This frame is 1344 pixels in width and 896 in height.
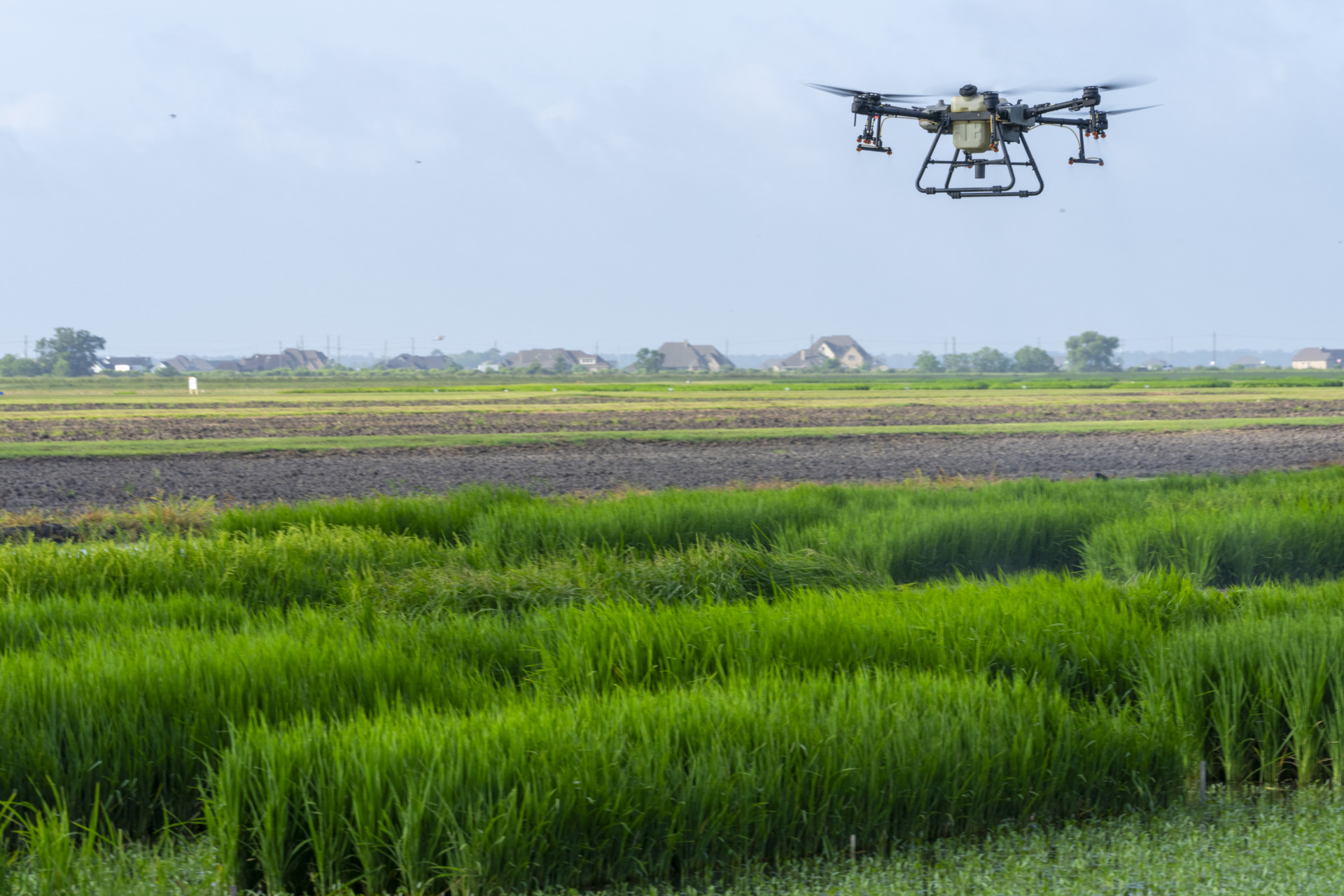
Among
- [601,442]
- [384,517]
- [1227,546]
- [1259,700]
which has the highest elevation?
[384,517]

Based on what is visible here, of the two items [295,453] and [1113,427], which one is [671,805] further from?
[1113,427]

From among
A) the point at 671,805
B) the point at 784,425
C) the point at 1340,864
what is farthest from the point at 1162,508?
the point at 784,425

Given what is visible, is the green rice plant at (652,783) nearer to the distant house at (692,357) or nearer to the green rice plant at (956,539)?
the green rice plant at (956,539)

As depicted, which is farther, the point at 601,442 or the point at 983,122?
the point at 601,442

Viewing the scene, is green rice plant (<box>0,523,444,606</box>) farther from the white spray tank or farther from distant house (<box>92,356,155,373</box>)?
distant house (<box>92,356,155,373</box>)

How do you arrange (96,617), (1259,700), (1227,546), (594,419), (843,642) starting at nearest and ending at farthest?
1. (1259,700)
2. (843,642)
3. (96,617)
4. (1227,546)
5. (594,419)

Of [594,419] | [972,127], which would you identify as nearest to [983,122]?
[972,127]

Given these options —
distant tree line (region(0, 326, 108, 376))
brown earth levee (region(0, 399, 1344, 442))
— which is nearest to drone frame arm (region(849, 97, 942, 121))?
brown earth levee (region(0, 399, 1344, 442))

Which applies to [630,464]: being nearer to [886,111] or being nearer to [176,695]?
[886,111]
